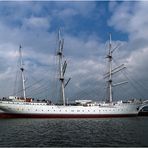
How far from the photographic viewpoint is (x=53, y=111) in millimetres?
87438

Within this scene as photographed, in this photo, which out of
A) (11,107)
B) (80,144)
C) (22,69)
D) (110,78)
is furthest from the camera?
(110,78)

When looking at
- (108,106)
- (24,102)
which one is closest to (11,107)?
(24,102)

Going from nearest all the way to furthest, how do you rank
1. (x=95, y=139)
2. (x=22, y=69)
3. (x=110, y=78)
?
(x=95, y=139) < (x=22, y=69) < (x=110, y=78)

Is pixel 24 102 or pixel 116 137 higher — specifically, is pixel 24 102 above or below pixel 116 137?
above

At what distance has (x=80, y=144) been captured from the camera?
34906 mm

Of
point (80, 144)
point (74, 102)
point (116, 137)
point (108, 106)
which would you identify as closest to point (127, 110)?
point (108, 106)

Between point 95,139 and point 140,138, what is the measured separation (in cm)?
596

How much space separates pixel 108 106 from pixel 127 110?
6805 mm

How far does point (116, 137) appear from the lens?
40.1m

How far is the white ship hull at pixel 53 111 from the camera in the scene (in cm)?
8569

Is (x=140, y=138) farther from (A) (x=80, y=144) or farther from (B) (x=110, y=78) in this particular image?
(B) (x=110, y=78)

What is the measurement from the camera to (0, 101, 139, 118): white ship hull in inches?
3374

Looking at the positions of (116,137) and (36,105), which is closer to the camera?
(116,137)

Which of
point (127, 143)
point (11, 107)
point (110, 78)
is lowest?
point (127, 143)
